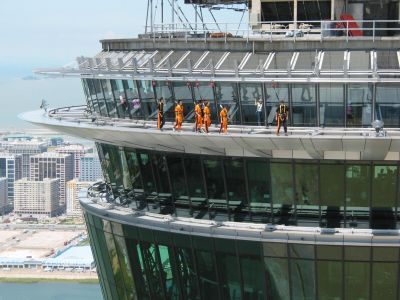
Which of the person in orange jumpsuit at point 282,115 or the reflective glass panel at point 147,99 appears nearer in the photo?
the person in orange jumpsuit at point 282,115

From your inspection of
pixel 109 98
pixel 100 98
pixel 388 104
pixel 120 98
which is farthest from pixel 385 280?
pixel 100 98

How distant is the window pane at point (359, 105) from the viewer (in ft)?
97.2

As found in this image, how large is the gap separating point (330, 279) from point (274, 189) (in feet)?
11.4

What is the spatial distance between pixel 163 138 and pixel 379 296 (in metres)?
8.78

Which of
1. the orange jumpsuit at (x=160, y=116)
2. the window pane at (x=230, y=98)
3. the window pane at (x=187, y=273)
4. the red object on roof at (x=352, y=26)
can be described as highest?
the red object on roof at (x=352, y=26)

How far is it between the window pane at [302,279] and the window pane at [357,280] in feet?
3.69

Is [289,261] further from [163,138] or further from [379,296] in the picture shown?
[163,138]

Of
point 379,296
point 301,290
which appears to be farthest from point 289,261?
point 379,296

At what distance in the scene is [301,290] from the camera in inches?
1231

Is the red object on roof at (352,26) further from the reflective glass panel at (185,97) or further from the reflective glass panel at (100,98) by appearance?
the reflective glass panel at (100,98)

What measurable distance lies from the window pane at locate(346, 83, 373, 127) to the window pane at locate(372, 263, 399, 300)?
181 inches

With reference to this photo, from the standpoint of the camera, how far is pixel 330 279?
30.9 metres

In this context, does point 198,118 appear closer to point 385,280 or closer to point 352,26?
point 385,280

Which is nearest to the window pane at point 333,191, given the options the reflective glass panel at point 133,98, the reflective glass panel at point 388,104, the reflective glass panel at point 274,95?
the reflective glass panel at point 388,104
